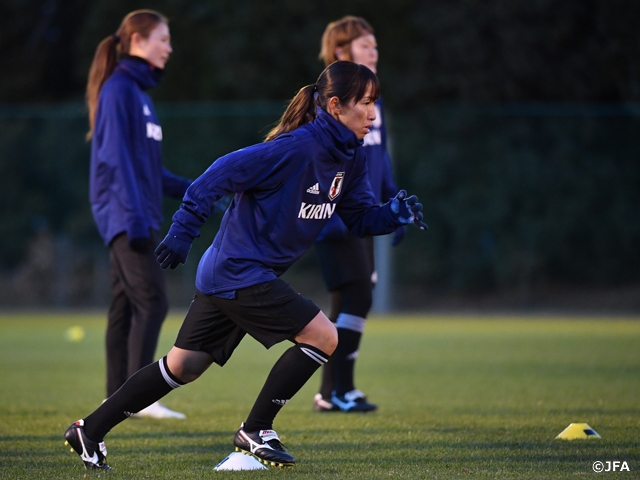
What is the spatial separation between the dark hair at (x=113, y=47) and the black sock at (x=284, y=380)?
230 centimetres

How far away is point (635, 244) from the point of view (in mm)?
14633

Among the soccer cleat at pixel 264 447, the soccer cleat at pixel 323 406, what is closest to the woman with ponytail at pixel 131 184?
the soccer cleat at pixel 323 406

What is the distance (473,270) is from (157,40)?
10.2m

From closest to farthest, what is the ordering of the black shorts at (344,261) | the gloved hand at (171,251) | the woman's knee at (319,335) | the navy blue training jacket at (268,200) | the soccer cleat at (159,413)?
the gloved hand at (171,251) < the navy blue training jacket at (268,200) < the woman's knee at (319,335) < the soccer cleat at (159,413) < the black shorts at (344,261)

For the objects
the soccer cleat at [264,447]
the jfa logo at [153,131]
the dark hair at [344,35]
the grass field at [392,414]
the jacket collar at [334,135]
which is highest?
the dark hair at [344,35]

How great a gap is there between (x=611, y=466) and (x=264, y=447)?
4.36 ft

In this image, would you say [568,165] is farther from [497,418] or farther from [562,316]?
[497,418]

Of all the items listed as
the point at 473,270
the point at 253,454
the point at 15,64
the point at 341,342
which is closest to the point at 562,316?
the point at 473,270

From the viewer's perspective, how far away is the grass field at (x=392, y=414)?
154 inches

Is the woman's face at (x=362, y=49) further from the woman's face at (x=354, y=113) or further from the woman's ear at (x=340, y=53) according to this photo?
the woman's face at (x=354, y=113)

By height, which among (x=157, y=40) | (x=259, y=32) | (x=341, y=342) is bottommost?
(x=341, y=342)

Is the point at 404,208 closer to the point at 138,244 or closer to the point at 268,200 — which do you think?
the point at 268,200

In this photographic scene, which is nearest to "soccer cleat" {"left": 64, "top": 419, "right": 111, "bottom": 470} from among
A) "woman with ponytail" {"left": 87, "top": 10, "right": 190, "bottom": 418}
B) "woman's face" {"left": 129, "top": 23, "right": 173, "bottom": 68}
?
"woman with ponytail" {"left": 87, "top": 10, "right": 190, "bottom": 418}

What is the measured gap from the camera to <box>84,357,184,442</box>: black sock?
3.87 m
